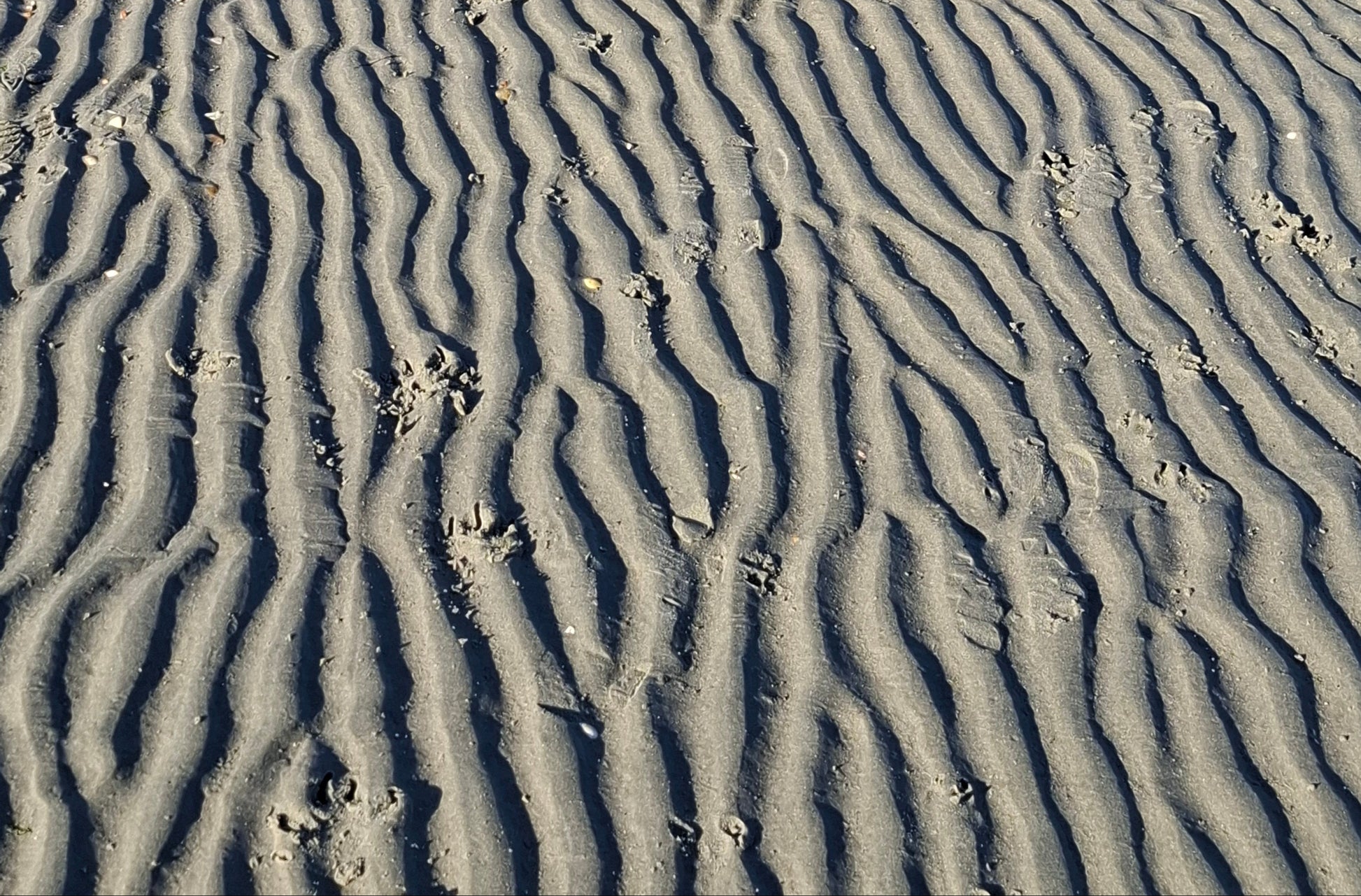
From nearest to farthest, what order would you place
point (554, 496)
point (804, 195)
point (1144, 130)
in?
point (554, 496), point (804, 195), point (1144, 130)

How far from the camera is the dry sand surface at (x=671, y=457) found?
9.51ft

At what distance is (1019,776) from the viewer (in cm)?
298

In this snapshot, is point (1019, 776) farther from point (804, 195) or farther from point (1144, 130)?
point (1144, 130)

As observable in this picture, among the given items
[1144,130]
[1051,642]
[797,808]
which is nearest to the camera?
[797,808]

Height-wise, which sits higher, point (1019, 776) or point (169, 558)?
point (1019, 776)

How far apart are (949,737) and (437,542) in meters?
1.34

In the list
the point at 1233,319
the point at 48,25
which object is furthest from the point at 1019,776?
the point at 48,25

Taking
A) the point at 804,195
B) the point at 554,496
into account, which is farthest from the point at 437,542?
the point at 804,195

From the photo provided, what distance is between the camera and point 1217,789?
9.78 ft

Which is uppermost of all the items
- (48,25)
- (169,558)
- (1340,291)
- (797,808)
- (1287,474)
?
(1340,291)

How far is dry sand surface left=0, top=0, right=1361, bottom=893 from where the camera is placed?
290cm

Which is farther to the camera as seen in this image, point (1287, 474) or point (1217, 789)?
point (1287, 474)

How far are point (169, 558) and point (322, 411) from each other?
60cm

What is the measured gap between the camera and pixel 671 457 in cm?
357
